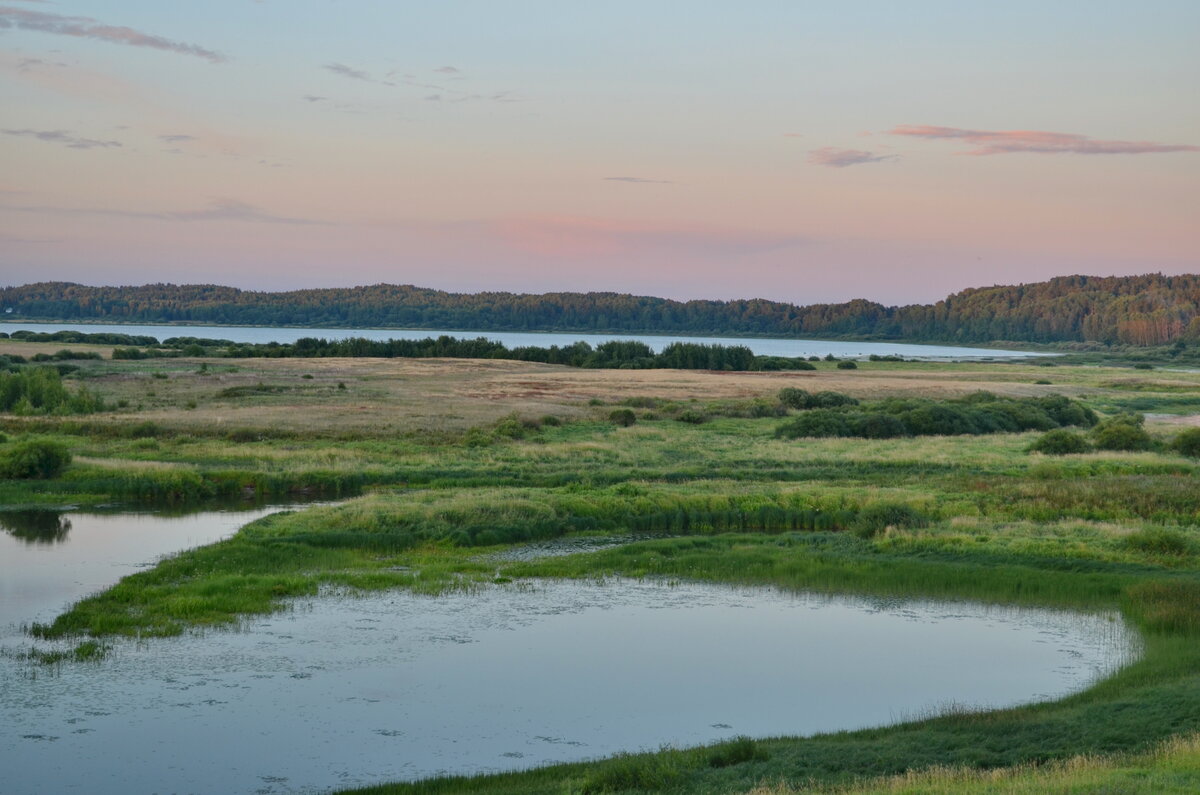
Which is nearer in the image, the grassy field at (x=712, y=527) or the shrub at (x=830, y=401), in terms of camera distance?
the grassy field at (x=712, y=527)

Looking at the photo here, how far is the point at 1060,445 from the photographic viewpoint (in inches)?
1850

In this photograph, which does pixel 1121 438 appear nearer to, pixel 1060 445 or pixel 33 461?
pixel 1060 445

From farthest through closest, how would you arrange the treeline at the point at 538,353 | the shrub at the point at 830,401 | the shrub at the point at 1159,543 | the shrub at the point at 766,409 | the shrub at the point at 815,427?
1. the treeline at the point at 538,353
2. the shrub at the point at 830,401
3. the shrub at the point at 766,409
4. the shrub at the point at 815,427
5. the shrub at the point at 1159,543

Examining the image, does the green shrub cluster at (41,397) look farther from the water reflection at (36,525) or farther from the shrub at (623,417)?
the shrub at (623,417)

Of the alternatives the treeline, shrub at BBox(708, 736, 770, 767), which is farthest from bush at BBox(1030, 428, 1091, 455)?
the treeline

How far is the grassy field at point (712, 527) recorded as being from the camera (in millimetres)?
13367

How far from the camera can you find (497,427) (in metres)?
51.9

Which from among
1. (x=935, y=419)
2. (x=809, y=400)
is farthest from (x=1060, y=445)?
(x=809, y=400)

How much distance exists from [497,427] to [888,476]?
19.3 meters

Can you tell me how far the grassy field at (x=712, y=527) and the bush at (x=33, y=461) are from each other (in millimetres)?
642

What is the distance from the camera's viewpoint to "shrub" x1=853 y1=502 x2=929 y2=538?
2939 cm

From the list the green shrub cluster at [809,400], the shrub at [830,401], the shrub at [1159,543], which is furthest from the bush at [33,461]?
the shrub at [830,401]

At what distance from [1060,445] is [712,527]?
2202cm

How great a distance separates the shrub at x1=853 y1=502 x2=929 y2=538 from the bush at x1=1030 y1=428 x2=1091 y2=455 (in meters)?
19.0
